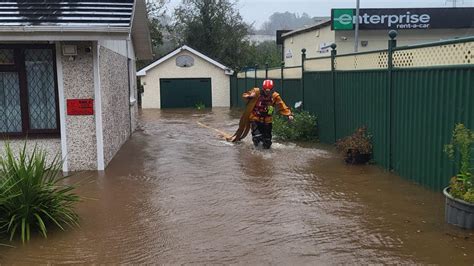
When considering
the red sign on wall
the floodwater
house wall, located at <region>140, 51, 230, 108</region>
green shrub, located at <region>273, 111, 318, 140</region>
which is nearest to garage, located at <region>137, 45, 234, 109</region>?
house wall, located at <region>140, 51, 230, 108</region>

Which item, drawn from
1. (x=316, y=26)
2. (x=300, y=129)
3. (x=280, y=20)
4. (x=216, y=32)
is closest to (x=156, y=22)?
(x=216, y=32)

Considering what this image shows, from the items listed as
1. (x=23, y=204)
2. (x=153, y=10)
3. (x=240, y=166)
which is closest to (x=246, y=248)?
(x=23, y=204)

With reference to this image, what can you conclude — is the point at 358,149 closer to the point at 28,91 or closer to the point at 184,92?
the point at 28,91

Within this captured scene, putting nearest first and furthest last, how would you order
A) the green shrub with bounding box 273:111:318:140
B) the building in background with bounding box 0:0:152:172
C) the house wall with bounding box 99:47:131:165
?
the building in background with bounding box 0:0:152:172
the house wall with bounding box 99:47:131:165
the green shrub with bounding box 273:111:318:140

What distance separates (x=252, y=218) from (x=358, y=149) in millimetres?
4126

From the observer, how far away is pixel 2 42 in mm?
8984

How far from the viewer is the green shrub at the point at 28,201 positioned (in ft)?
18.6

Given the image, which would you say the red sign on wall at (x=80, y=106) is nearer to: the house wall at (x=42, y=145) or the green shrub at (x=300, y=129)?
the house wall at (x=42, y=145)

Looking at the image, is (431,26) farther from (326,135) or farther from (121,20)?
(121,20)

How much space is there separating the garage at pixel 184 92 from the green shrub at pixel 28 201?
2568 centimetres

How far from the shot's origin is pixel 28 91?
9414 mm

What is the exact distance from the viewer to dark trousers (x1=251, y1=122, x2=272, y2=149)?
12241mm

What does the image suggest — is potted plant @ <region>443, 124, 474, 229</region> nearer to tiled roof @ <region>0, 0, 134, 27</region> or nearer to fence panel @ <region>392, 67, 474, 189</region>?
fence panel @ <region>392, 67, 474, 189</region>

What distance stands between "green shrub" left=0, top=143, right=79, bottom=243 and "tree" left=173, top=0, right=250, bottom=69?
33081 millimetres
